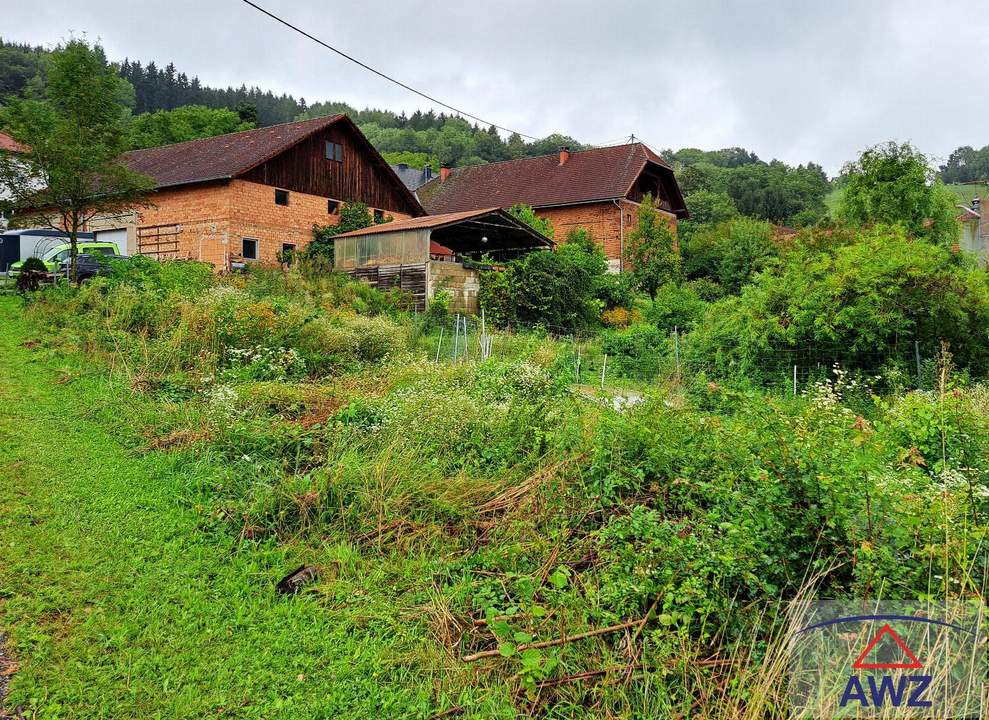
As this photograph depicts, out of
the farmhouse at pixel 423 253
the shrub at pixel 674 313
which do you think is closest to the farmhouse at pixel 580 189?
the farmhouse at pixel 423 253

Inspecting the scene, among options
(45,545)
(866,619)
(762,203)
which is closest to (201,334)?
(45,545)

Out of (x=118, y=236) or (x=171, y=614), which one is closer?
(x=171, y=614)

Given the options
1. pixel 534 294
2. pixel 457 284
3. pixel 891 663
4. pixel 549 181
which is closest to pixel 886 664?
pixel 891 663

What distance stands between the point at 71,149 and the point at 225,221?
12.2 m

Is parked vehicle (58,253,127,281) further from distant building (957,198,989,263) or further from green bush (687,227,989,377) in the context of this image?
distant building (957,198,989,263)

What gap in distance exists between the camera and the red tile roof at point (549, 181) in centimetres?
3762

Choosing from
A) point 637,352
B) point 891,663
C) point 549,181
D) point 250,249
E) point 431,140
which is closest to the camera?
point 891,663

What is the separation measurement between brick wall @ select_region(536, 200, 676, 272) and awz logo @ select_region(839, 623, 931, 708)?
33363 mm

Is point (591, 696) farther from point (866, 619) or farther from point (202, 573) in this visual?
point (202, 573)

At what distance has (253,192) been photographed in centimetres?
2747

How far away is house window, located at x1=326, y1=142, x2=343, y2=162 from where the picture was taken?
30.3 m

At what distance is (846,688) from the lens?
→ 3.45 meters

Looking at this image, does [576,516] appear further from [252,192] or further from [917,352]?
[252,192]

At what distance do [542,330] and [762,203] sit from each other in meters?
51.0
